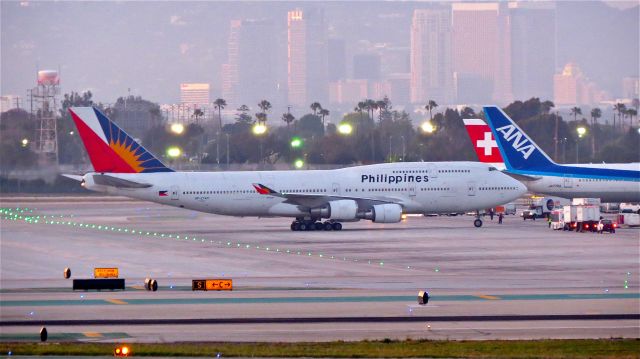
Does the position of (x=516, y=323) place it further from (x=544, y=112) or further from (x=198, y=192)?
(x=544, y=112)

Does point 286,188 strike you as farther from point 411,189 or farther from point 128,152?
point 128,152

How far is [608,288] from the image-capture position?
38.8 m

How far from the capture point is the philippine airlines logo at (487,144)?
299ft

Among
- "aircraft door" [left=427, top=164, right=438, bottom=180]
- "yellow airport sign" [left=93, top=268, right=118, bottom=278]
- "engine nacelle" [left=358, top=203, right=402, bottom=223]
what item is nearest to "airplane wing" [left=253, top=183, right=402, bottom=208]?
"engine nacelle" [left=358, top=203, right=402, bottom=223]

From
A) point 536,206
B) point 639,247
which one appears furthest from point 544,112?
point 639,247

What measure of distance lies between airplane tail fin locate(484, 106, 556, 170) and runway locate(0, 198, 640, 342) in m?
4.56

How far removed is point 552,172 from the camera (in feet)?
254

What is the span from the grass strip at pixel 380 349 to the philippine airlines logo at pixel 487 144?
63.4 m

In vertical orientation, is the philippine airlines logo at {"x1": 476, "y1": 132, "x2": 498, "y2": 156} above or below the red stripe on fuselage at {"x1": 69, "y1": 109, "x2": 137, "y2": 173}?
above

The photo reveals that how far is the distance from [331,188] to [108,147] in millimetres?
12999

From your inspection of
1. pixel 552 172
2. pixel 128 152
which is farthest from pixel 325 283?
pixel 552 172

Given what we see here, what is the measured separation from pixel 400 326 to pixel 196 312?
590 centimetres

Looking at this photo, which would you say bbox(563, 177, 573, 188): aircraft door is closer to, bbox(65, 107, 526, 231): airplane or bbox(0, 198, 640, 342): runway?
bbox(0, 198, 640, 342): runway

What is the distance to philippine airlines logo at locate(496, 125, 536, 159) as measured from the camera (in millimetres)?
74750
